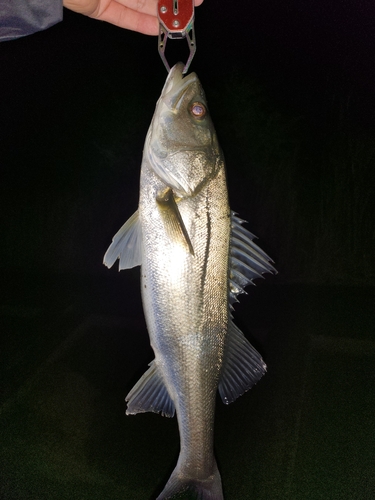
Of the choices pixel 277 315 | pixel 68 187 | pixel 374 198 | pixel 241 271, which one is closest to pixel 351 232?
pixel 374 198

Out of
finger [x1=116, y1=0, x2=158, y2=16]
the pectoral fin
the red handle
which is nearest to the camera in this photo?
the pectoral fin

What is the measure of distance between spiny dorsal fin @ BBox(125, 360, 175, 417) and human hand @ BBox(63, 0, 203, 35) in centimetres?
102

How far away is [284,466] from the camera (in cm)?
145

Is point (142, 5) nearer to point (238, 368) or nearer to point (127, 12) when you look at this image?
point (127, 12)

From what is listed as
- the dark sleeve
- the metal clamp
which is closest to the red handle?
the metal clamp

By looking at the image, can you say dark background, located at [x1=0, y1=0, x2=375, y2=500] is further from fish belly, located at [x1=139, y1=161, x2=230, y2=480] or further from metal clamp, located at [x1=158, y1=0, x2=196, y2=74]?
fish belly, located at [x1=139, y1=161, x2=230, y2=480]

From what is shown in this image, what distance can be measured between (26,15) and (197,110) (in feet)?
1.88

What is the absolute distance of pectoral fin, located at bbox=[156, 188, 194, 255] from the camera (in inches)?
33.2

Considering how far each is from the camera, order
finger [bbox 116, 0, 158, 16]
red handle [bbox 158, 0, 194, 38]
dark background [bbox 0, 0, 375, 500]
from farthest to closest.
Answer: dark background [bbox 0, 0, 375, 500]
finger [bbox 116, 0, 158, 16]
red handle [bbox 158, 0, 194, 38]

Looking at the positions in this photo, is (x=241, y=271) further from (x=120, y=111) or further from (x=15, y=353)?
(x=15, y=353)

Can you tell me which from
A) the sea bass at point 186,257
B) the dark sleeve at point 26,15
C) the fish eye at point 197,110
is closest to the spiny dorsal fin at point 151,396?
the sea bass at point 186,257

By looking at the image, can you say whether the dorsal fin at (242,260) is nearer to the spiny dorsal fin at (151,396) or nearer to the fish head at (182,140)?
the fish head at (182,140)

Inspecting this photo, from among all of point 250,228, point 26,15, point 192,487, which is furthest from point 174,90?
point 192,487

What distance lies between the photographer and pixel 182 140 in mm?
869
